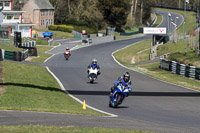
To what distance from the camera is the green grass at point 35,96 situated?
18766mm

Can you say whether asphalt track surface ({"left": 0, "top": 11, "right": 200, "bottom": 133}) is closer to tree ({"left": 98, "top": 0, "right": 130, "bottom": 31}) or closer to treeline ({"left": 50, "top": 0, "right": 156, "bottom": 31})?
treeline ({"left": 50, "top": 0, "right": 156, "bottom": 31})

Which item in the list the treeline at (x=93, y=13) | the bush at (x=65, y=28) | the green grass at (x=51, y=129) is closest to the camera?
the green grass at (x=51, y=129)

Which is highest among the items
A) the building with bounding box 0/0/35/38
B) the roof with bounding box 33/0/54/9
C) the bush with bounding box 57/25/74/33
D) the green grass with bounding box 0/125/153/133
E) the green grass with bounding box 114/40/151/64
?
the roof with bounding box 33/0/54/9

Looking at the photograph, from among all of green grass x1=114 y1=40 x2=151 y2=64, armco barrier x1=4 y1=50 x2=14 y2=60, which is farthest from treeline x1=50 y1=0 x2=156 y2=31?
armco barrier x1=4 y1=50 x2=14 y2=60

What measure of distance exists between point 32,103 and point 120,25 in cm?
9961

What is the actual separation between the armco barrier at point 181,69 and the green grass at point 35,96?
12337 mm

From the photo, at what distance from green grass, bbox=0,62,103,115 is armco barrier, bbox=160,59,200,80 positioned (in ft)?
40.5

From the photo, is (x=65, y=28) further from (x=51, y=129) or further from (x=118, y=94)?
(x=51, y=129)

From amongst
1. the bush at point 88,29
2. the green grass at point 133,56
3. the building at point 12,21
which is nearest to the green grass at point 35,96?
the green grass at point 133,56

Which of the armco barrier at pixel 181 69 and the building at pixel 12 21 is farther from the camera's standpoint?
the building at pixel 12 21

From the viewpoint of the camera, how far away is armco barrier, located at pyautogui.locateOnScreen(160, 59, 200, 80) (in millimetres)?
36875

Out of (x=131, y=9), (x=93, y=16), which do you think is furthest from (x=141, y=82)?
(x=131, y=9)

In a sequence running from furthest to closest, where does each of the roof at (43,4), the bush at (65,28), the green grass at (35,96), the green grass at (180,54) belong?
1. the roof at (43,4)
2. the bush at (65,28)
3. the green grass at (180,54)
4. the green grass at (35,96)

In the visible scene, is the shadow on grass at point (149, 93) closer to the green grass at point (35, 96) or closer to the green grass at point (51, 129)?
the green grass at point (35, 96)
